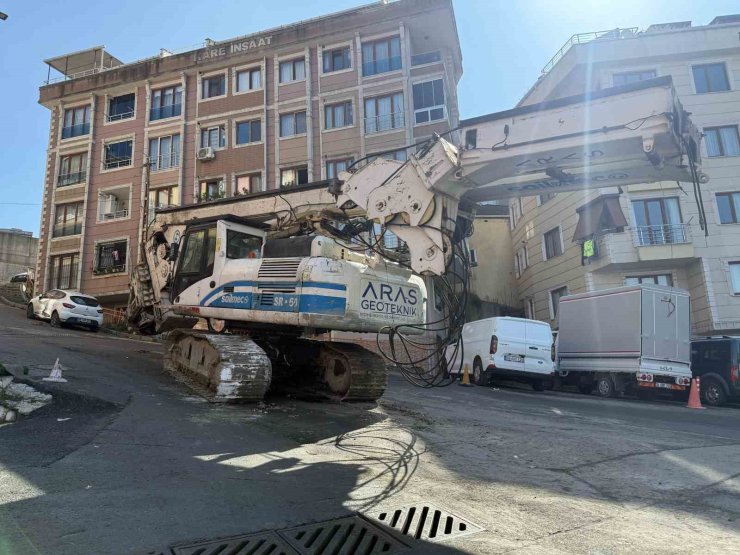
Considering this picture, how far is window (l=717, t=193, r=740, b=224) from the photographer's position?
22672 millimetres

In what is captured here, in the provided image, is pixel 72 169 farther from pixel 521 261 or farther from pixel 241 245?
pixel 241 245

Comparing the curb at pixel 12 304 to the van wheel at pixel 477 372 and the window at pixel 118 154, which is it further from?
the van wheel at pixel 477 372

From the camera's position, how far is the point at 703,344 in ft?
53.8

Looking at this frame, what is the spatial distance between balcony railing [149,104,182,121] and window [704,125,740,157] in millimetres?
27570

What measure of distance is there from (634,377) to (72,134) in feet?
111

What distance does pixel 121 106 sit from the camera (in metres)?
32.3

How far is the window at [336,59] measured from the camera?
2805cm

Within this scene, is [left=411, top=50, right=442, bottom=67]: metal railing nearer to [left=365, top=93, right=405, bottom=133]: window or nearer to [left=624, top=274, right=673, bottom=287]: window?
[left=365, top=93, right=405, bottom=133]: window

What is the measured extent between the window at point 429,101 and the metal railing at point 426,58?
1.22m

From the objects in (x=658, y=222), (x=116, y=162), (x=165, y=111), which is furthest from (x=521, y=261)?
(x=116, y=162)

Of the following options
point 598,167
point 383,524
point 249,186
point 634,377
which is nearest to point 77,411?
point 383,524

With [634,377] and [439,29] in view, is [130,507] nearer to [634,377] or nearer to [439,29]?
[634,377]

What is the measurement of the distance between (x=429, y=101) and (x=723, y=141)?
44.0 ft

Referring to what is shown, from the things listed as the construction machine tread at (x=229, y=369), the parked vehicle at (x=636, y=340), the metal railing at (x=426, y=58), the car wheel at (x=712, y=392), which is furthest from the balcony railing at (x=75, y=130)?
the car wheel at (x=712, y=392)
